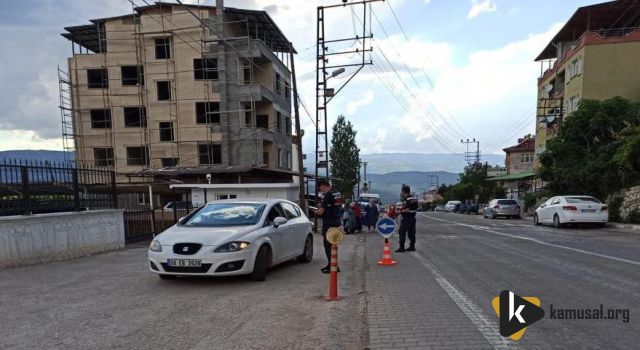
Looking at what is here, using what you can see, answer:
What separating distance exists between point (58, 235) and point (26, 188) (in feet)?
4.46

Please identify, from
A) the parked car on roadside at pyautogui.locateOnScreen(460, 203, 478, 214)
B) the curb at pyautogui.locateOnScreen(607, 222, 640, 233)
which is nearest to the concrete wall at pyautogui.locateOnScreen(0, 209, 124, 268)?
the curb at pyautogui.locateOnScreen(607, 222, 640, 233)

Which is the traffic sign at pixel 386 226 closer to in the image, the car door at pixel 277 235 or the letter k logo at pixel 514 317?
the car door at pixel 277 235

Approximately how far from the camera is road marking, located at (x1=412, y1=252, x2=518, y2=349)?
14.5ft

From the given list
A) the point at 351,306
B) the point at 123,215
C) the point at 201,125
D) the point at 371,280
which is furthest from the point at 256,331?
the point at 201,125

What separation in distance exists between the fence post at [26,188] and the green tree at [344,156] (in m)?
48.3

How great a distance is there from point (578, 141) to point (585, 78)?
11824 mm

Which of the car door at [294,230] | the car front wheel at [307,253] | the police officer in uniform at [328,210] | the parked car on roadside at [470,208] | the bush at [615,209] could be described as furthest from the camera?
the parked car on roadside at [470,208]

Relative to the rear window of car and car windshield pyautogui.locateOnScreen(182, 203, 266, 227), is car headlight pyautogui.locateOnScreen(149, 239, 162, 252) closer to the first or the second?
car windshield pyautogui.locateOnScreen(182, 203, 266, 227)

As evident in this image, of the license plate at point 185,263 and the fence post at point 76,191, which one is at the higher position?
the fence post at point 76,191

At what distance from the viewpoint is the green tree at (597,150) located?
20297 mm

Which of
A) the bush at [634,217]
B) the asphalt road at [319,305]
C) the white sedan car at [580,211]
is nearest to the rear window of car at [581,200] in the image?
the white sedan car at [580,211]

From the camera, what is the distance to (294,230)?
9.31 metres

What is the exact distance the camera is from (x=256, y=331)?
4.96m

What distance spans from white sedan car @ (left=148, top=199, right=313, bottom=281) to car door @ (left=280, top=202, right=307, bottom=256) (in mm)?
21
